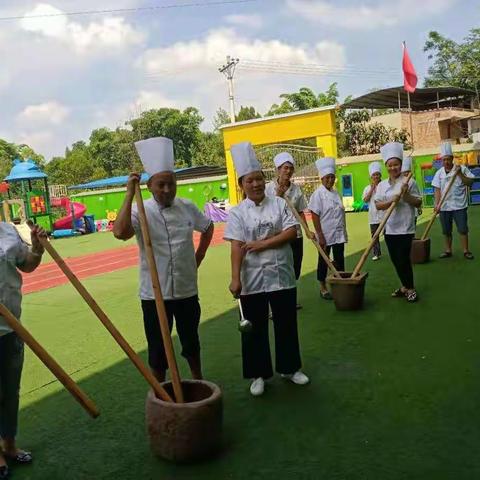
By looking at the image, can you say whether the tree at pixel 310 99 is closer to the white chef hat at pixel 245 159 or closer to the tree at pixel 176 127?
the tree at pixel 176 127

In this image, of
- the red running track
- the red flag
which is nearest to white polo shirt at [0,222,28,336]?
the red running track

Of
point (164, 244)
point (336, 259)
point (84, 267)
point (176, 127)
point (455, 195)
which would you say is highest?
point (176, 127)

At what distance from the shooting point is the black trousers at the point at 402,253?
206 inches

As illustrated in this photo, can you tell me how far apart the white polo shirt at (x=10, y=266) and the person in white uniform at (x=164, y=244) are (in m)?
0.51

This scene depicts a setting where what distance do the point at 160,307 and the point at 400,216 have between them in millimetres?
3206

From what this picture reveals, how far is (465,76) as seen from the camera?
31.2m

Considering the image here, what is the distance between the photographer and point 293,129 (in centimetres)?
1747

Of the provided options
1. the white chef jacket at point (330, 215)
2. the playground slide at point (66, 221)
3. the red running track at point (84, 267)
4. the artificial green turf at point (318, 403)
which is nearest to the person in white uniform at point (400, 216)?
the artificial green turf at point (318, 403)

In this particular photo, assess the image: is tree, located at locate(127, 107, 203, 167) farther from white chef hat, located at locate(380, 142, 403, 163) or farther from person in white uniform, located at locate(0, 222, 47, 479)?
person in white uniform, located at locate(0, 222, 47, 479)

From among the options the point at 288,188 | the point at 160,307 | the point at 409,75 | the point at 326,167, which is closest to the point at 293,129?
the point at 409,75

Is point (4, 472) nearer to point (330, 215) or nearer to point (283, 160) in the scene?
point (283, 160)

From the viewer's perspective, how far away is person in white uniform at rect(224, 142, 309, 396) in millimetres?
3375

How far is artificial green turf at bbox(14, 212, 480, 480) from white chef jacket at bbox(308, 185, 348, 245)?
70cm

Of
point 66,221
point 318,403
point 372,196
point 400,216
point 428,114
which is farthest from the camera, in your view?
point 428,114
